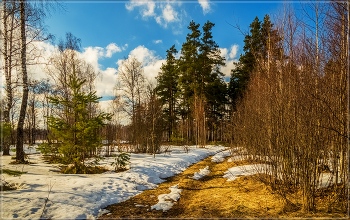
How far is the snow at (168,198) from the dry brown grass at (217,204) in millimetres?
118

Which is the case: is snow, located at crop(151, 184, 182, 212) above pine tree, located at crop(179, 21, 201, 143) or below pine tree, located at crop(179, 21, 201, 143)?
below

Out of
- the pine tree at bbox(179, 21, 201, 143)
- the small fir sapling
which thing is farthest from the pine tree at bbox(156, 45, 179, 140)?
the small fir sapling

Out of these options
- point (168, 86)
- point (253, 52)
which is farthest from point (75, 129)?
point (168, 86)

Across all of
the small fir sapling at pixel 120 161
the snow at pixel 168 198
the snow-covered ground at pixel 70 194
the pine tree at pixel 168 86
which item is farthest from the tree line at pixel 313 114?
the pine tree at pixel 168 86

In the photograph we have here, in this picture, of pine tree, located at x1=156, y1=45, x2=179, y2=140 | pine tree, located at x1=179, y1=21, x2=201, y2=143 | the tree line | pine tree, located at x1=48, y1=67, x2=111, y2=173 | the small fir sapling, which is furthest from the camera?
pine tree, located at x1=156, y1=45, x2=179, y2=140

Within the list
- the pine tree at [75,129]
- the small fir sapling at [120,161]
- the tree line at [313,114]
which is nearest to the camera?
the tree line at [313,114]

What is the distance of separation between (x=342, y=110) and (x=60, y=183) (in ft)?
24.6

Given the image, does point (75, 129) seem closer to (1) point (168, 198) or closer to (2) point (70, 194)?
(2) point (70, 194)

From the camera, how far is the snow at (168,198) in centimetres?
448

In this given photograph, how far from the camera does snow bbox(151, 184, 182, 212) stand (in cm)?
448

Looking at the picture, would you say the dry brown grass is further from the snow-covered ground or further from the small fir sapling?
the small fir sapling

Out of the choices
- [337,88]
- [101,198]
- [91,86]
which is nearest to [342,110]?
[337,88]

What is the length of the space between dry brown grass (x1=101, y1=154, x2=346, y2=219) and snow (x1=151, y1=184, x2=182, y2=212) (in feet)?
0.39

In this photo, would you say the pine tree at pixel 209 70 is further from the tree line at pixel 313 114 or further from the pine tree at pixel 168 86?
the tree line at pixel 313 114
